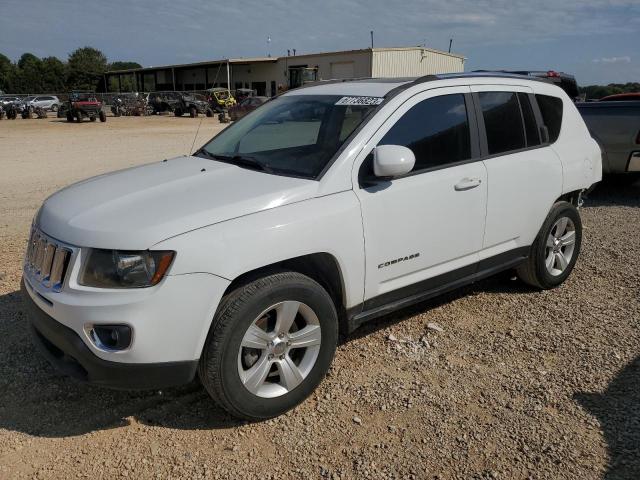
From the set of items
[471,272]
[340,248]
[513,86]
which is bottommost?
[471,272]

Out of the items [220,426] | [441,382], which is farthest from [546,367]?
[220,426]

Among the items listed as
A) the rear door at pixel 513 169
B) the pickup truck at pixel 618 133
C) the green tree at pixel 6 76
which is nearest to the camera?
the rear door at pixel 513 169

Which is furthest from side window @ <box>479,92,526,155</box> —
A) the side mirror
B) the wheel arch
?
the wheel arch

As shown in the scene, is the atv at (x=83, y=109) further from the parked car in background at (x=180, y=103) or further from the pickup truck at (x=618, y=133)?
the pickup truck at (x=618, y=133)

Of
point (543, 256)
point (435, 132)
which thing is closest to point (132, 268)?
point (435, 132)

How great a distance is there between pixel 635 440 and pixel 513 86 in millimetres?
2724

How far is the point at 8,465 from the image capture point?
2.73m

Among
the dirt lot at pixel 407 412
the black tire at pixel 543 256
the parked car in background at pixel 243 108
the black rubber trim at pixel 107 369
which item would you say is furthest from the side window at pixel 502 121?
the parked car in background at pixel 243 108

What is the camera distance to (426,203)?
3572 mm

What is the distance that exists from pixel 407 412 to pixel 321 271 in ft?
3.12

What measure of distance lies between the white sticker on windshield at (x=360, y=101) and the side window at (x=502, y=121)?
96 cm

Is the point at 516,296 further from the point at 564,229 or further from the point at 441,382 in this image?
the point at 441,382

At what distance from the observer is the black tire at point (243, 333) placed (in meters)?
2.77

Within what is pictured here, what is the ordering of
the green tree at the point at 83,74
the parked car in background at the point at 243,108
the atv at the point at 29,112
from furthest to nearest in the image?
Answer: the green tree at the point at 83,74
the atv at the point at 29,112
the parked car in background at the point at 243,108
